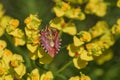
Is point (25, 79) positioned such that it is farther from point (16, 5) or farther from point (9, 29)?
point (16, 5)

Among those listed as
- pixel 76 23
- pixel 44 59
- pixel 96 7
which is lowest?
pixel 44 59

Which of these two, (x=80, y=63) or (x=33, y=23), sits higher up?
(x=33, y=23)

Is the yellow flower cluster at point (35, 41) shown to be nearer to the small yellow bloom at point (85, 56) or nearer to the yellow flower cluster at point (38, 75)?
the yellow flower cluster at point (38, 75)

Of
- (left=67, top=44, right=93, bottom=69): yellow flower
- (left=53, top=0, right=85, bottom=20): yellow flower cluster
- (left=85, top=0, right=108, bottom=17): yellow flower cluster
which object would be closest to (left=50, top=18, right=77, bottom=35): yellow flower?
(left=53, top=0, right=85, bottom=20): yellow flower cluster

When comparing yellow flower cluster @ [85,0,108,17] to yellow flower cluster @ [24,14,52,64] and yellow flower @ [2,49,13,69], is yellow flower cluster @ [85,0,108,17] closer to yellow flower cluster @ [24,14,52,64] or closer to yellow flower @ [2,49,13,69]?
yellow flower cluster @ [24,14,52,64]

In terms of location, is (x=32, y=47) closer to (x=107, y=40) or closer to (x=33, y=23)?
(x=33, y=23)

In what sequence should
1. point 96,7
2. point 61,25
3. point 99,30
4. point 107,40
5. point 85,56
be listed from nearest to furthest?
point 85,56, point 61,25, point 107,40, point 99,30, point 96,7

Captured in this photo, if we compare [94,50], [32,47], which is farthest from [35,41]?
[94,50]

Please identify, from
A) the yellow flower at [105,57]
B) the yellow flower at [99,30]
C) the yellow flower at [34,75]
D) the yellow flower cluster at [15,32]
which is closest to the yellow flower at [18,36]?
the yellow flower cluster at [15,32]
